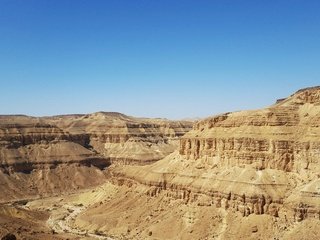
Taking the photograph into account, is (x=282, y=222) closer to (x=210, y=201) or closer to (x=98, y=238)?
(x=210, y=201)

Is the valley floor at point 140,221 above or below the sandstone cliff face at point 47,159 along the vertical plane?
below

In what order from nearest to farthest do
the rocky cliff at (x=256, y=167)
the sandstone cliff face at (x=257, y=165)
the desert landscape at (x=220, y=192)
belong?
the desert landscape at (x=220, y=192)
the rocky cliff at (x=256, y=167)
the sandstone cliff face at (x=257, y=165)

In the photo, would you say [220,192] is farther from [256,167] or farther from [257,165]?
[257,165]

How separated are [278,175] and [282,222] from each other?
9.52 m

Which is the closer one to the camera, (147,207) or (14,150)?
(147,207)

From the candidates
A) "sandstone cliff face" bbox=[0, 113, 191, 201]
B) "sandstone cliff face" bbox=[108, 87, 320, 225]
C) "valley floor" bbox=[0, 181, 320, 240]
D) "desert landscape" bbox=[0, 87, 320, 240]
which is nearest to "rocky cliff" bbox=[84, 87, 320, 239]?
"sandstone cliff face" bbox=[108, 87, 320, 225]

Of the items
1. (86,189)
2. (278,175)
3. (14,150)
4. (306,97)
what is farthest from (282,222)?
(14,150)

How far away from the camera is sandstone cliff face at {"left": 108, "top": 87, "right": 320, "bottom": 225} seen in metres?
81.1

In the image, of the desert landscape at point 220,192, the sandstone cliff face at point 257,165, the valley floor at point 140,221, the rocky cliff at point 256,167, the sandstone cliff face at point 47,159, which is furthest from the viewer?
the sandstone cliff face at point 47,159

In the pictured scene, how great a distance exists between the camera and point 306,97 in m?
93.2

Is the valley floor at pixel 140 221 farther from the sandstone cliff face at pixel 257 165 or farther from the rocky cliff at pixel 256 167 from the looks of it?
the sandstone cliff face at pixel 257 165

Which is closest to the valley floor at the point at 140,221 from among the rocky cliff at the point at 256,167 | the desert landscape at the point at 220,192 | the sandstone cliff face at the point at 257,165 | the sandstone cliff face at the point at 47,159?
the desert landscape at the point at 220,192

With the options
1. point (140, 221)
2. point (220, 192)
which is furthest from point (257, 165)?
point (140, 221)

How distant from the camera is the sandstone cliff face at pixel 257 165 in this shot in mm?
81062
